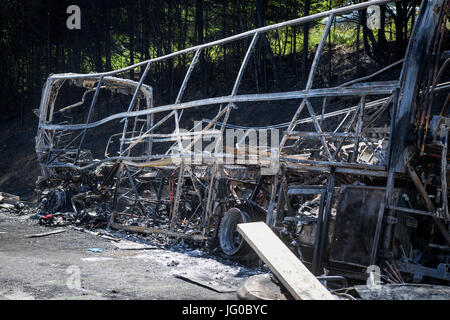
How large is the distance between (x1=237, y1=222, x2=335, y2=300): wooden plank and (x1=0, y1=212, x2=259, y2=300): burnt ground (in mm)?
1241

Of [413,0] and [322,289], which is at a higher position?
[413,0]

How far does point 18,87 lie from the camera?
124 feet

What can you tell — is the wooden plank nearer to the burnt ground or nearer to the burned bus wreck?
the burnt ground

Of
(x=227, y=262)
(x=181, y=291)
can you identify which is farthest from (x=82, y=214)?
(x=181, y=291)

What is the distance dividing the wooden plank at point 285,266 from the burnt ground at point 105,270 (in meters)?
1.24

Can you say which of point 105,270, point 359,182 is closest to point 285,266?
point 359,182

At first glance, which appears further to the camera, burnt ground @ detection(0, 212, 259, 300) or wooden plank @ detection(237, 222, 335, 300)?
burnt ground @ detection(0, 212, 259, 300)

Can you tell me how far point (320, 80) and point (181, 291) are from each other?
54.9ft

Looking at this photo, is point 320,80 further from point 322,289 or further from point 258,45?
point 322,289

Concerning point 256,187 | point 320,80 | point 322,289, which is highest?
point 320,80

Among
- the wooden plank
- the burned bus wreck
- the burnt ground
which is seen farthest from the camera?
the burned bus wreck

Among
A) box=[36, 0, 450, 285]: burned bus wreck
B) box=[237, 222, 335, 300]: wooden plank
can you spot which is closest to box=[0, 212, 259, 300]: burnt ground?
box=[36, 0, 450, 285]: burned bus wreck

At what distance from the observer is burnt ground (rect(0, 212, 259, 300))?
6746 millimetres

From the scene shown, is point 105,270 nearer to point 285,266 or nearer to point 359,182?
point 285,266
